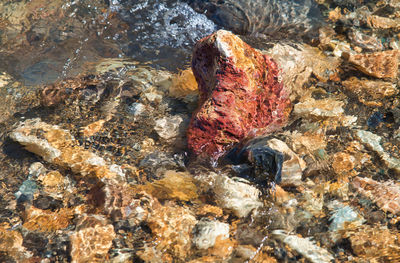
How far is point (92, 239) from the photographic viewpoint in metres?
2.46

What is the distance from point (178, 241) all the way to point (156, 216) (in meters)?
0.26

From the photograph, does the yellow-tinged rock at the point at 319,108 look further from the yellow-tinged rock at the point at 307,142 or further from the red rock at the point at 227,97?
the red rock at the point at 227,97

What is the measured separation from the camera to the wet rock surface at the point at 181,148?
8.11 feet

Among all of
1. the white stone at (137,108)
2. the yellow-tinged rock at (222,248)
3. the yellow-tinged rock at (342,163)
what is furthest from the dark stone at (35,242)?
the yellow-tinged rock at (342,163)

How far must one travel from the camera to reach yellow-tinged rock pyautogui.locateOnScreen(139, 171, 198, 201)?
2.75m

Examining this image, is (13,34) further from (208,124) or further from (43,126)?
(208,124)

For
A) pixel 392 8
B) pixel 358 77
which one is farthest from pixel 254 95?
pixel 392 8

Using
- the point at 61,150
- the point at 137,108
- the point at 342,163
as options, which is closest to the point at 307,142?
the point at 342,163

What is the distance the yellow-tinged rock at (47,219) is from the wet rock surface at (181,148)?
10mm

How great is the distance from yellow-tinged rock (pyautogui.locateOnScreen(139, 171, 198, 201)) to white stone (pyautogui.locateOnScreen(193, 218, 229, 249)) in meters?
0.26

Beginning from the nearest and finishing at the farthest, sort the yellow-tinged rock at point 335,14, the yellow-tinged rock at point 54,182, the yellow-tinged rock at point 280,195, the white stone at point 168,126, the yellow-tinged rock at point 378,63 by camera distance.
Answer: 1. the yellow-tinged rock at point 280,195
2. the yellow-tinged rock at point 54,182
3. the white stone at point 168,126
4. the yellow-tinged rock at point 378,63
5. the yellow-tinged rock at point 335,14

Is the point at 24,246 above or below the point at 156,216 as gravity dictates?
below

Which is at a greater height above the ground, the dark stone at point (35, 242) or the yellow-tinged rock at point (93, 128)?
the yellow-tinged rock at point (93, 128)

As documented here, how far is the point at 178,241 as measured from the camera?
247 cm
